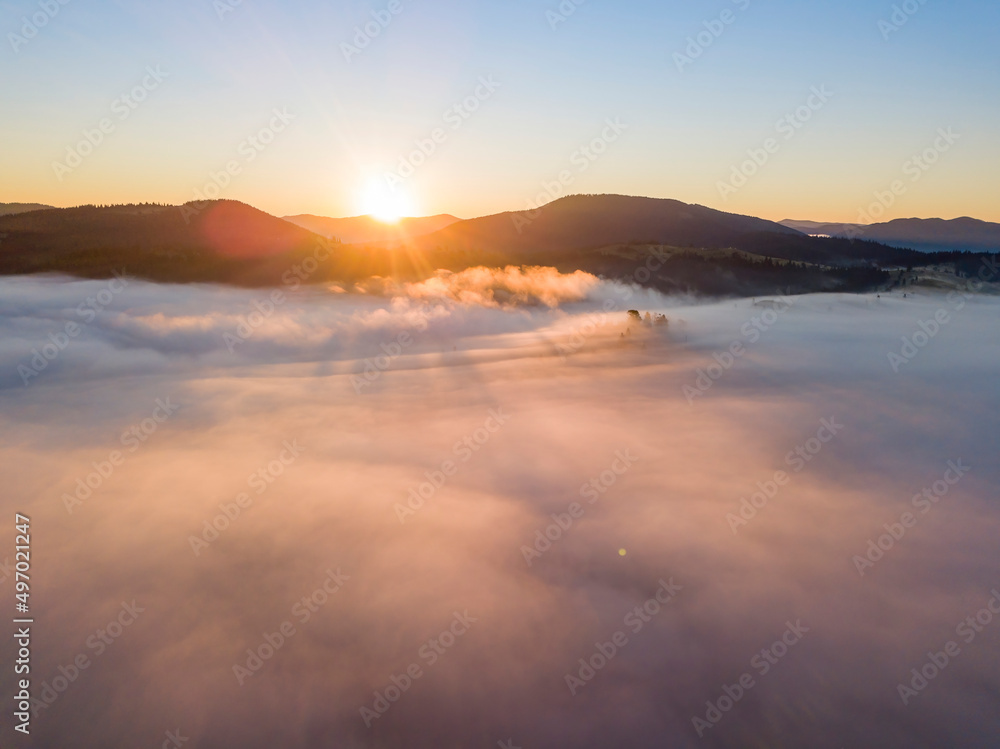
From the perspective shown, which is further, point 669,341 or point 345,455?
point 669,341

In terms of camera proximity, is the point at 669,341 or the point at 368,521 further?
the point at 669,341

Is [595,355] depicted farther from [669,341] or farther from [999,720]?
[999,720]

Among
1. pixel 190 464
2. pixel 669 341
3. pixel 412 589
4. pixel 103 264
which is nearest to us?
pixel 412 589

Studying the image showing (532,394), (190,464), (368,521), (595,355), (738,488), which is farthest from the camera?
(595,355)

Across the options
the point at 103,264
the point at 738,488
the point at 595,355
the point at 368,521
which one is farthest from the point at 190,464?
the point at 103,264

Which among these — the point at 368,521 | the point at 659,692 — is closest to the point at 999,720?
the point at 659,692

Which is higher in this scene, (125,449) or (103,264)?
(103,264)

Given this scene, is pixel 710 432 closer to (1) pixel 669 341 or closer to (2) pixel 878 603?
(2) pixel 878 603

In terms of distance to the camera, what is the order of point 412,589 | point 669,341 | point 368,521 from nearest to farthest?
point 412,589 → point 368,521 → point 669,341

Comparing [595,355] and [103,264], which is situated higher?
[103,264]
